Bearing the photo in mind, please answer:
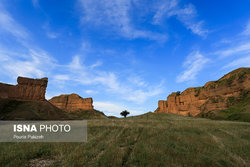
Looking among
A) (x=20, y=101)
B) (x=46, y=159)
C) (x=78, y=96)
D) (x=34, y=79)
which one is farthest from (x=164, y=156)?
(x=78, y=96)

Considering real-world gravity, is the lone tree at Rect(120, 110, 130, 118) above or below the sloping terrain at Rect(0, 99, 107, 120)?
below

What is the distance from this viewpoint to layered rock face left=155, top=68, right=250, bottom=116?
64062 mm

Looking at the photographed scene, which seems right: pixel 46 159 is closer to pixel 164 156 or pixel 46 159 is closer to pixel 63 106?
pixel 164 156

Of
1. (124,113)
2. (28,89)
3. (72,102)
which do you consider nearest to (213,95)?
(124,113)

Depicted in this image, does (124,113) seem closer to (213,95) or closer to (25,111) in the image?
(213,95)

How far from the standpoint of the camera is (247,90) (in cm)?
5991

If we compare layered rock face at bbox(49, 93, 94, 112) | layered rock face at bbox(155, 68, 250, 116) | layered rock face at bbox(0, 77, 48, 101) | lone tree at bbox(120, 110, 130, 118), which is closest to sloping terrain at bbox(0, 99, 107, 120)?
layered rock face at bbox(0, 77, 48, 101)

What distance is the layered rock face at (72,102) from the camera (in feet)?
413

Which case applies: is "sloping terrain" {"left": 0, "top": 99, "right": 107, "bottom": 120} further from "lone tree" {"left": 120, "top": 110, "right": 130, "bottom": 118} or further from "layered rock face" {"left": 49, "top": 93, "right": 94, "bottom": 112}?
"layered rock face" {"left": 49, "top": 93, "right": 94, "bottom": 112}

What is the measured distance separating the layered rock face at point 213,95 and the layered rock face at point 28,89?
97504 mm

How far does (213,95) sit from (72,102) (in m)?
118

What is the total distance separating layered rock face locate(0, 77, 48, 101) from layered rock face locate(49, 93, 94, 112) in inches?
1956

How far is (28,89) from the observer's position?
76.4 m

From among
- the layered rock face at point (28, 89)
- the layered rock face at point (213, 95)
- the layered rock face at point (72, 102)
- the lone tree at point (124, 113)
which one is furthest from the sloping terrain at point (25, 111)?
the layered rock face at point (213, 95)
